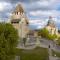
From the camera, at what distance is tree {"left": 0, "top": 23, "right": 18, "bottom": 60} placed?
19.8m

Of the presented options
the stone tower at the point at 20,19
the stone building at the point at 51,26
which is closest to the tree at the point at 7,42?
the stone tower at the point at 20,19

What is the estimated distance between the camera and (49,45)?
3412 centimetres

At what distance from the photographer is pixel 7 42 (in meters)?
20.8

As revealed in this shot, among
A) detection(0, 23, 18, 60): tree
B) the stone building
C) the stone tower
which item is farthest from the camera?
the stone building

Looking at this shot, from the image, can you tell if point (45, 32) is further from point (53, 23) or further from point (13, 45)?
point (13, 45)

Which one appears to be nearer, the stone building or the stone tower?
the stone tower

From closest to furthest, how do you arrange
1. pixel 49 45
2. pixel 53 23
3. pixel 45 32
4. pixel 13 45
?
pixel 13 45, pixel 49 45, pixel 45 32, pixel 53 23

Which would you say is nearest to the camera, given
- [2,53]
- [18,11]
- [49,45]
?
[2,53]

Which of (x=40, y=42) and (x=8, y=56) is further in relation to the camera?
(x=40, y=42)

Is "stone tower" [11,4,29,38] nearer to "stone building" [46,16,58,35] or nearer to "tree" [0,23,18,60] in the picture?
"stone building" [46,16,58,35]

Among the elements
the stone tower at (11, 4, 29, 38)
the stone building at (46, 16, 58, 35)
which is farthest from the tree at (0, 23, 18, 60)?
the stone building at (46, 16, 58, 35)

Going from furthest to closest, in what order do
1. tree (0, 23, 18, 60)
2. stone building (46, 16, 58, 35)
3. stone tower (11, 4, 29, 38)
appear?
stone building (46, 16, 58, 35) → stone tower (11, 4, 29, 38) → tree (0, 23, 18, 60)

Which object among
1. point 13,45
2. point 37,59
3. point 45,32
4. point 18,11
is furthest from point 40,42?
point 18,11

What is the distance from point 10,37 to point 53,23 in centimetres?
8444
